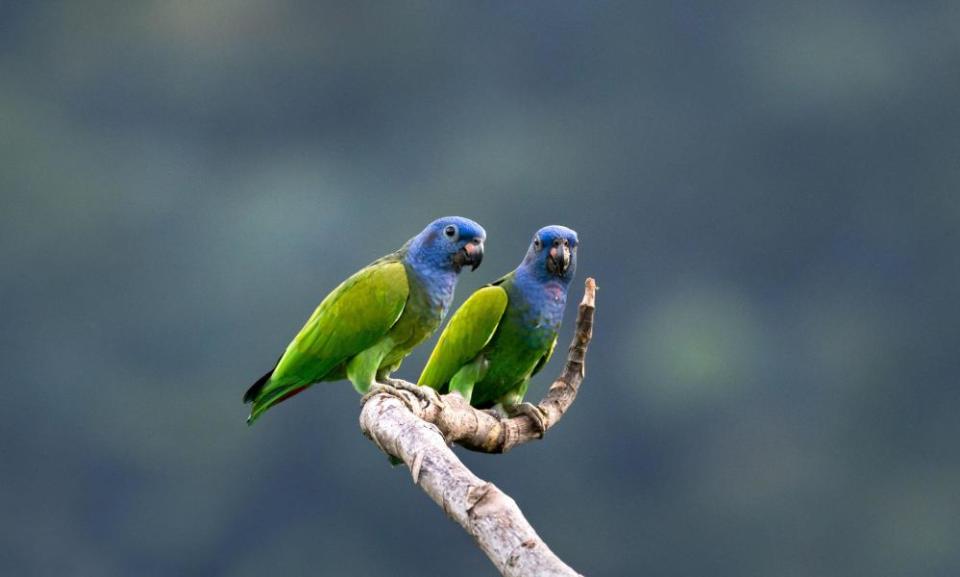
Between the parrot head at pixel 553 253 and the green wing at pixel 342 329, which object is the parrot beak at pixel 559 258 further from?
the green wing at pixel 342 329

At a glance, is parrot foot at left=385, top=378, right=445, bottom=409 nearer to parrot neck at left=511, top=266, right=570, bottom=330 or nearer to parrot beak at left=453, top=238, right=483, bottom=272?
parrot beak at left=453, top=238, right=483, bottom=272

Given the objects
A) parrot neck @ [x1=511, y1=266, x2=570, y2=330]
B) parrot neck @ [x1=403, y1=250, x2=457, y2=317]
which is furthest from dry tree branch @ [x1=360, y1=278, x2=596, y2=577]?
parrot neck @ [x1=403, y1=250, x2=457, y2=317]

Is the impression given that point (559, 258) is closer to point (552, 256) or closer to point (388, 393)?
point (552, 256)

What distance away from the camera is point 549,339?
5605 millimetres

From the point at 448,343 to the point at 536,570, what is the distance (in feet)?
8.78

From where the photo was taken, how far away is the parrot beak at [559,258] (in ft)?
17.9

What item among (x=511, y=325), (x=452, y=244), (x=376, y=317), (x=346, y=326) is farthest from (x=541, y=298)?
(x=346, y=326)

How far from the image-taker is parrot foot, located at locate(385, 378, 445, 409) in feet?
15.7

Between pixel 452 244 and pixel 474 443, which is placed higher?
pixel 452 244

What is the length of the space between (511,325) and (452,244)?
58 cm

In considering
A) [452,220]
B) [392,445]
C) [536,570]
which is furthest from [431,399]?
[536,570]

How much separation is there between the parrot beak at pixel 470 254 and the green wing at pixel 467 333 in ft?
1.11

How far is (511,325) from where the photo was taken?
5520 mm

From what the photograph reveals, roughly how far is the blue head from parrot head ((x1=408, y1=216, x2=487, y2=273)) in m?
0.39
